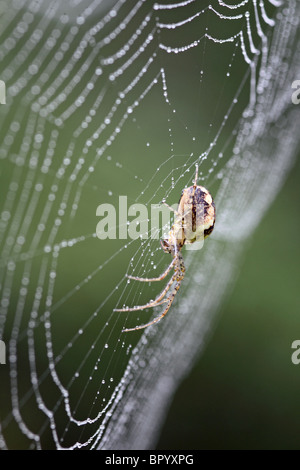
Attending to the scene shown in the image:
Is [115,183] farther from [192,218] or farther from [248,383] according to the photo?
[248,383]

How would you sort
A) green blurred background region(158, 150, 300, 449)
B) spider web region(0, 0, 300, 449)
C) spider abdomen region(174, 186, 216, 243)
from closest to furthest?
spider abdomen region(174, 186, 216, 243) < spider web region(0, 0, 300, 449) < green blurred background region(158, 150, 300, 449)

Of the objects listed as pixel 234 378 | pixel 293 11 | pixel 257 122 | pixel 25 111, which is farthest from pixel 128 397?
pixel 293 11

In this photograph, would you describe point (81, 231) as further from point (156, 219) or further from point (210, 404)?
point (210, 404)

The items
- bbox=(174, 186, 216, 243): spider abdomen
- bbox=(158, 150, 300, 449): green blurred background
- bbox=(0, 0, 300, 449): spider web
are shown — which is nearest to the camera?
bbox=(174, 186, 216, 243): spider abdomen

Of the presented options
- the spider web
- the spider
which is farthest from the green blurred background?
the spider

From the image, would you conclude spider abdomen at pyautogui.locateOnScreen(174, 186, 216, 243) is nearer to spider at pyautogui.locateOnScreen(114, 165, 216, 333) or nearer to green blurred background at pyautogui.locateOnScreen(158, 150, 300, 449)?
spider at pyautogui.locateOnScreen(114, 165, 216, 333)

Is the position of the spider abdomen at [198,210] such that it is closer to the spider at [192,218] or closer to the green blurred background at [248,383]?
the spider at [192,218]
